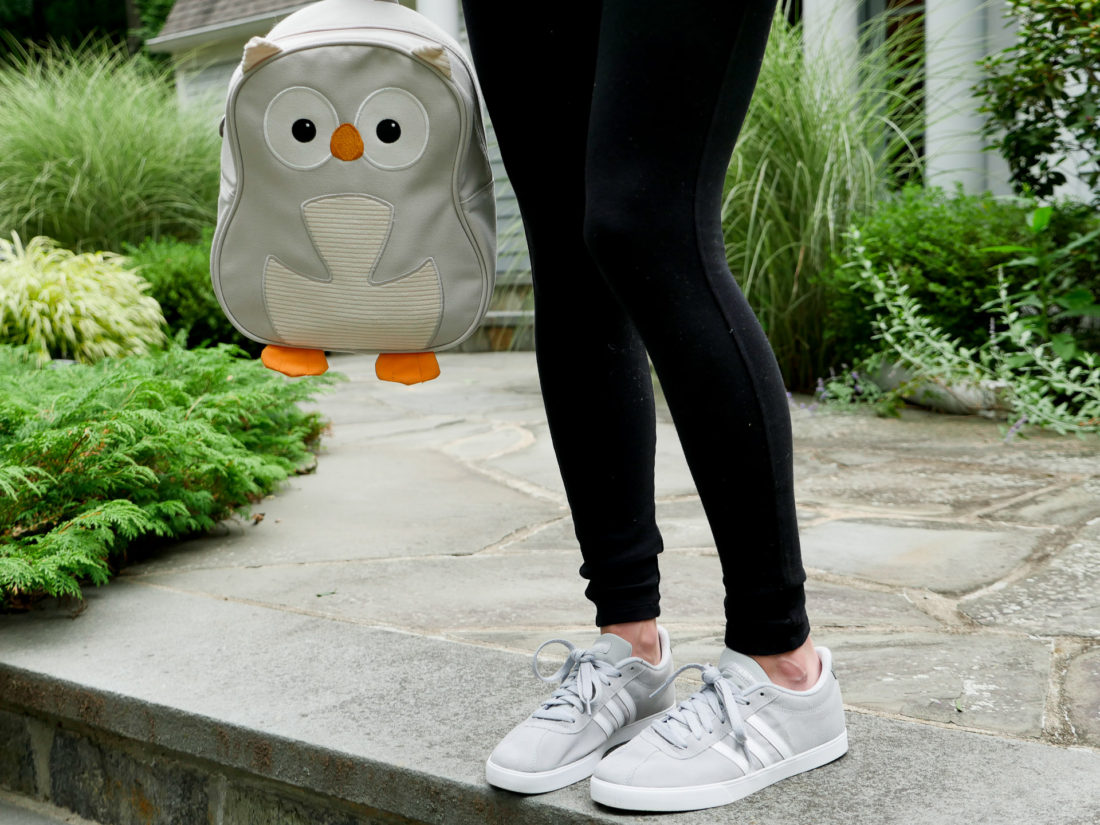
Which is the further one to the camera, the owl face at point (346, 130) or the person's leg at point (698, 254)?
the owl face at point (346, 130)

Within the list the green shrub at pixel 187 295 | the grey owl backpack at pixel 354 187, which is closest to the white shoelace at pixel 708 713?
the grey owl backpack at pixel 354 187

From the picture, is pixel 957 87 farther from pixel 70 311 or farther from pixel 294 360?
pixel 294 360

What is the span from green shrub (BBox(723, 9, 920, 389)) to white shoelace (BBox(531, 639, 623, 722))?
2909 millimetres

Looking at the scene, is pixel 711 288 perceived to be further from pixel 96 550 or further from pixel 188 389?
pixel 188 389

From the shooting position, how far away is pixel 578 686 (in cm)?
114

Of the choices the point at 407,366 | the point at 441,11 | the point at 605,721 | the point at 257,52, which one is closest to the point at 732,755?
the point at 605,721

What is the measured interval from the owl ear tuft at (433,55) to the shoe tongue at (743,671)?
666 millimetres

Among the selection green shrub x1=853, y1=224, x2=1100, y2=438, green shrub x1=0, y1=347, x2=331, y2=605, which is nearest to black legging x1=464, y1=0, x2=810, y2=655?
green shrub x1=0, y1=347, x2=331, y2=605

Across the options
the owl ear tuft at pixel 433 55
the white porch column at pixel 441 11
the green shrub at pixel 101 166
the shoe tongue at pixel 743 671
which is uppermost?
the white porch column at pixel 441 11

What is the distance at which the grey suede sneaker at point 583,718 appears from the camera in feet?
3.56

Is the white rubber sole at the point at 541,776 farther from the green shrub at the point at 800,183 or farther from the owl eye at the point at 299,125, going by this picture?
the green shrub at the point at 800,183

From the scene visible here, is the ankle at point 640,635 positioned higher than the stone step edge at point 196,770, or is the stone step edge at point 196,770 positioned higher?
the ankle at point 640,635

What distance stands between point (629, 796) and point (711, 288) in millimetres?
483

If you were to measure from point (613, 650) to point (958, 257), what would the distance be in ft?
9.40
